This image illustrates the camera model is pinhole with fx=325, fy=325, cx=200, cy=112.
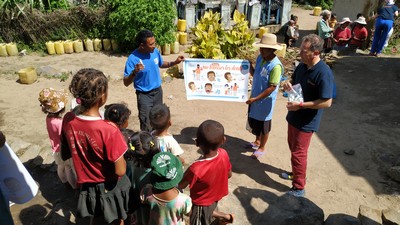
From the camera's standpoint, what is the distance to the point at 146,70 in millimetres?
Answer: 4547

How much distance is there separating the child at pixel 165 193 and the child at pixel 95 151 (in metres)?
0.28

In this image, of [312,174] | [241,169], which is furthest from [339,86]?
[241,169]

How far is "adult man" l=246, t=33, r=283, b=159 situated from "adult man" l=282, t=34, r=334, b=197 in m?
0.36

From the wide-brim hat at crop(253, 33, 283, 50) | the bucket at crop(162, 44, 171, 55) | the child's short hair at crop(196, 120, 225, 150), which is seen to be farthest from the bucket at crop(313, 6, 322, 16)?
Answer: the child's short hair at crop(196, 120, 225, 150)

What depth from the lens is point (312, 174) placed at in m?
4.71

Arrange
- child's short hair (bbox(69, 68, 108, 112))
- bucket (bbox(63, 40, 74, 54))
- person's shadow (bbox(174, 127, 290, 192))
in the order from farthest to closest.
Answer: bucket (bbox(63, 40, 74, 54)) < person's shadow (bbox(174, 127, 290, 192)) < child's short hair (bbox(69, 68, 108, 112))

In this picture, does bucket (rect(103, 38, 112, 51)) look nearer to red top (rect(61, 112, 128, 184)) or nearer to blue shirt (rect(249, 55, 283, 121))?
blue shirt (rect(249, 55, 283, 121))

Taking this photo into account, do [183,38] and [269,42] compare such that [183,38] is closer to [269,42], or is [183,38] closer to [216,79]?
[216,79]

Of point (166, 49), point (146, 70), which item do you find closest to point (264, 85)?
point (146, 70)

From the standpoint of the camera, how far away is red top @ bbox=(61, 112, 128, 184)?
2402mm

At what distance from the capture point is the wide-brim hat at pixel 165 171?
2.42 metres

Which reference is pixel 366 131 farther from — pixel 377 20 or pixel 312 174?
pixel 377 20

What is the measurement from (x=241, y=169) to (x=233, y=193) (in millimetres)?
760

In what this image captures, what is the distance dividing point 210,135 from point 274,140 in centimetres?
314
